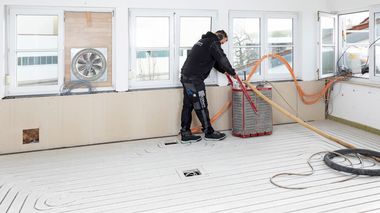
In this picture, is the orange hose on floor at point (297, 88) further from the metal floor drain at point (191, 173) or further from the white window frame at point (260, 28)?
the metal floor drain at point (191, 173)

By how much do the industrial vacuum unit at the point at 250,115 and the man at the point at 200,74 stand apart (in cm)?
31

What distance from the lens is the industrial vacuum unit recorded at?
189 inches

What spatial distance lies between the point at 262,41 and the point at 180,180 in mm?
3040

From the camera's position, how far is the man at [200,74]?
454 centimetres

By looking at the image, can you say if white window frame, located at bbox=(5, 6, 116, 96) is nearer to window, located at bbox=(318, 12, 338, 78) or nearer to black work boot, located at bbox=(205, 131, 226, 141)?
black work boot, located at bbox=(205, 131, 226, 141)

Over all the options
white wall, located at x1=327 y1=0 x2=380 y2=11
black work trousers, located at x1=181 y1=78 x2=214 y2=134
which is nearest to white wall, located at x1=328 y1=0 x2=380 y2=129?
white wall, located at x1=327 y1=0 x2=380 y2=11

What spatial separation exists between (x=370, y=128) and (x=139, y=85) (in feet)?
11.6

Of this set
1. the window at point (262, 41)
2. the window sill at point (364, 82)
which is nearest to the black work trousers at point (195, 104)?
the window at point (262, 41)

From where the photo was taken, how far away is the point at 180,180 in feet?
11.0

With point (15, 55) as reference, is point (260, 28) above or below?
above

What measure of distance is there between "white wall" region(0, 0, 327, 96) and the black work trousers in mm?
737

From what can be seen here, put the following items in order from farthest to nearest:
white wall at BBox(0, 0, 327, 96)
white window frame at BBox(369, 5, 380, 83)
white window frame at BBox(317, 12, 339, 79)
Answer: white window frame at BBox(317, 12, 339, 79) → white window frame at BBox(369, 5, 380, 83) → white wall at BBox(0, 0, 327, 96)

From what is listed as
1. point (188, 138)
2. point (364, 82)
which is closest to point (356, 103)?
point (364, 82)

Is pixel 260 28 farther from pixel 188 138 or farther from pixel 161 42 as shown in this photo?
pixel 188 138
